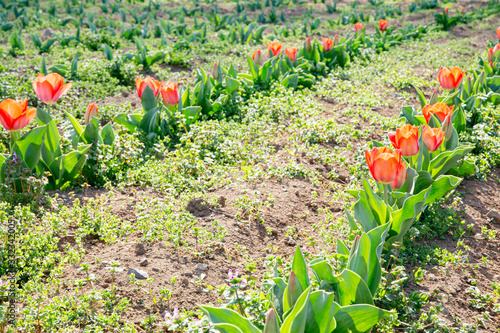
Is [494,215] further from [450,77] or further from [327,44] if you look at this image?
[327,44]

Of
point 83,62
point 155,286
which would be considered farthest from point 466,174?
point 83,62

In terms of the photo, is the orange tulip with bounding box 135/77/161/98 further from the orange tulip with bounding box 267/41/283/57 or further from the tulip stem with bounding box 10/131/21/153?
the orange tulip with bounding box 267/41/283/57

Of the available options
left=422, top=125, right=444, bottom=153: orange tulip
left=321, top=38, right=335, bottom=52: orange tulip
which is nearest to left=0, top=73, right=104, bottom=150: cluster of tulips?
left=422, top=125, right=444, bottom=153: orange tulip

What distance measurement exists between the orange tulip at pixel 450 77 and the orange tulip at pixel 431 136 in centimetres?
140

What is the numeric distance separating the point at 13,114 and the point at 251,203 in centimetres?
180

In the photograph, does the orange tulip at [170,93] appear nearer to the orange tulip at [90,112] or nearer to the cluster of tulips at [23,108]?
the orange tulip at [90,112]

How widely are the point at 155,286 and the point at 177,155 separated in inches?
62.8

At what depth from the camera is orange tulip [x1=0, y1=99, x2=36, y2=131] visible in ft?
9.65

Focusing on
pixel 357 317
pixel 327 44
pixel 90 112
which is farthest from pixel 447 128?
pixel 327 44

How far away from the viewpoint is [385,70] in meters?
6.70

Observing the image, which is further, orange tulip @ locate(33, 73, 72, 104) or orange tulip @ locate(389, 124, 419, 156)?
orange tulip @ locate(33, 73, 72, 104)

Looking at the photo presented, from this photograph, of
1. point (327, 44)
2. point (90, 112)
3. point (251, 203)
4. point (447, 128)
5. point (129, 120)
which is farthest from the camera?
point (327, 44)

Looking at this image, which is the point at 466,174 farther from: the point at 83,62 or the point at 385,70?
the point at 83,62

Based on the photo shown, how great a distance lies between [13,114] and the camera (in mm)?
2996
